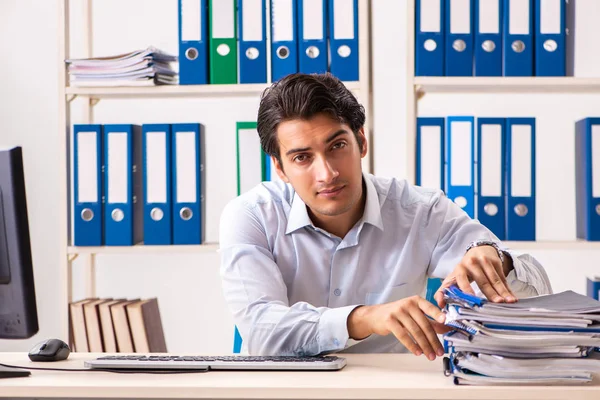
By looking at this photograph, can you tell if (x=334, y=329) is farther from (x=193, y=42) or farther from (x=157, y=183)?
(x=193, y=42)

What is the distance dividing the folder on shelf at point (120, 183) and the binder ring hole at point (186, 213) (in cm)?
17

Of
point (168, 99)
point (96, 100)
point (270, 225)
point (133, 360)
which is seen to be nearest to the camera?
point (133, 360)

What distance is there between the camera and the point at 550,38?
2.27 meters

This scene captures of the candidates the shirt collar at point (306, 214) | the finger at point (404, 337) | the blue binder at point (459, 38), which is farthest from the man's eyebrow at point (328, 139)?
the blue binder at point (459, 38)

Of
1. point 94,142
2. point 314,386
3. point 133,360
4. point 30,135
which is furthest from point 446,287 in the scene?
point 30,135

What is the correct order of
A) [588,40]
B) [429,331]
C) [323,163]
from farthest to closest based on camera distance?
[588,40] < [323,163] < [429,331]

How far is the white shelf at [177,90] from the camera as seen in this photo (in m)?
2.37

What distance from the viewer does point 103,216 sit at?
2.44m

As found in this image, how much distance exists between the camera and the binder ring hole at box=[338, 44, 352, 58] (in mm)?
2326

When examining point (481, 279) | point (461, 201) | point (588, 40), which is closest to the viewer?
point (481, 279)

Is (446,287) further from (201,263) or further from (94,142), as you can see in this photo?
(201,263)

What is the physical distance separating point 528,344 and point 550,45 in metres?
1.46

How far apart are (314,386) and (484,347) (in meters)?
Answer: 0.26

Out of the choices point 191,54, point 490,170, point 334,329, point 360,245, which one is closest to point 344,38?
point 191,54
